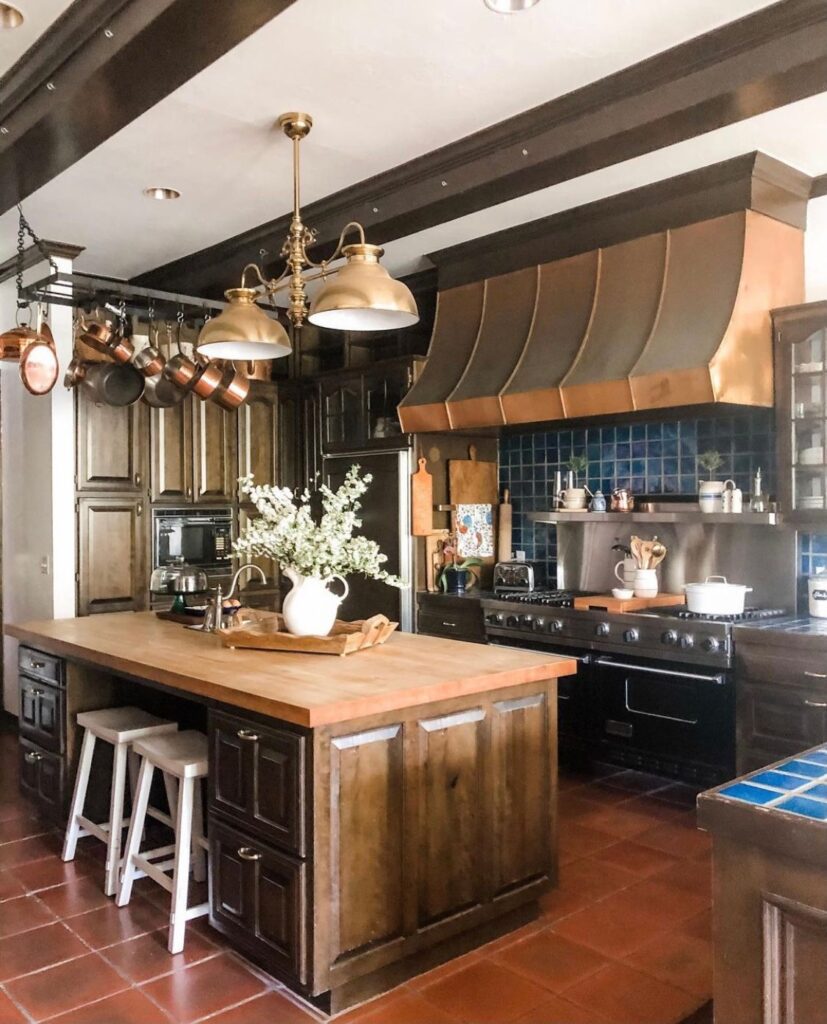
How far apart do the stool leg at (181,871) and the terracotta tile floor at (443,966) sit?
6 cm

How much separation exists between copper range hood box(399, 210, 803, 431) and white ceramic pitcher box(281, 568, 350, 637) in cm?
179

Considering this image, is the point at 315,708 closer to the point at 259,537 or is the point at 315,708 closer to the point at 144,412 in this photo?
the point at 259,537

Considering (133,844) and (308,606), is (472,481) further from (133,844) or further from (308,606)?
(133,844)

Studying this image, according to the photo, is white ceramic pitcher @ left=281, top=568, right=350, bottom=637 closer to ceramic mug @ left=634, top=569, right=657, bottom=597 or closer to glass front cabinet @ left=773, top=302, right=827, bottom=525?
ceramic mug @ left=634, top=569, right=657, bottom=597

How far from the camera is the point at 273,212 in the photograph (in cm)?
458

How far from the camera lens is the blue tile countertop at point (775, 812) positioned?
139 cm

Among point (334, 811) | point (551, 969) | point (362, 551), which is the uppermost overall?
point (362, 551)

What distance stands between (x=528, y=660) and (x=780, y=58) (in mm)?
2098

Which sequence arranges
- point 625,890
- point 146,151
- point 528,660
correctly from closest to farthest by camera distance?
point 528,660, point 625,890, point 146,151

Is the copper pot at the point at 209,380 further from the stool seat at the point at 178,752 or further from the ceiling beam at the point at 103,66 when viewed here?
the stool seat at the point at 178,752

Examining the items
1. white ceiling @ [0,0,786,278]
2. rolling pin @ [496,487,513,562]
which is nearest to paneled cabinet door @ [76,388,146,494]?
white ceiling @ [0,0,786,278]

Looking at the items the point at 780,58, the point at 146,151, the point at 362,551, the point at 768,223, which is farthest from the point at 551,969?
the point at 146,151

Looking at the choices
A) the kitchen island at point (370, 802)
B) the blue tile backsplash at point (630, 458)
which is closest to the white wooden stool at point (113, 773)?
the kitchen island at point (370, 802)

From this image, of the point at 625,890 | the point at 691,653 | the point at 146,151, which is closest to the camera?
the point at 625,890
